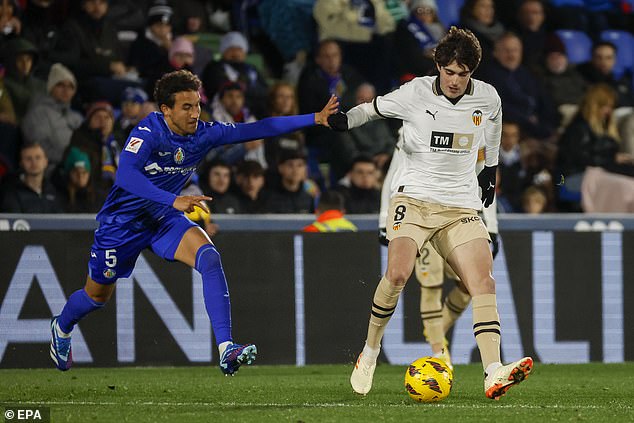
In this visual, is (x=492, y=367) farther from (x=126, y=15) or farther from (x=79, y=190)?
(x=126, y=15)

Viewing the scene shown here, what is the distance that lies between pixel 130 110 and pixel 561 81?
5.11 metres

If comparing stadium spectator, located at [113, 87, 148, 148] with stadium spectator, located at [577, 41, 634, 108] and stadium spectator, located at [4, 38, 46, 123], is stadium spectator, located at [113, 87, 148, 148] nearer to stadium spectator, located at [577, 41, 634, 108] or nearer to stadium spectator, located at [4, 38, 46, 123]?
stadium spectator, located at [4, 38, 46, 123]

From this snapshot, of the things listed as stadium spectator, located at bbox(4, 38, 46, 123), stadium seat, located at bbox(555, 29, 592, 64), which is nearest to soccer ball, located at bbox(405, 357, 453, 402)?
stadium spectator, located at bbox(4, 38, 46, 123)

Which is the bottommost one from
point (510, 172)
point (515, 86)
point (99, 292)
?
point (99, 292)

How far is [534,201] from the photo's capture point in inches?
485

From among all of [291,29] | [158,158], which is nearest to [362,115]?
[158,158]

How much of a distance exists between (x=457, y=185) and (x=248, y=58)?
6622mm

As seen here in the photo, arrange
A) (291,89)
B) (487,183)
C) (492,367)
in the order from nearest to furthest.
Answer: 1. (492,367)
2. (487,183)
3. (291,89)

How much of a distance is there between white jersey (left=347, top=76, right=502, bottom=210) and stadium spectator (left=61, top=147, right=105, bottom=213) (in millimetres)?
4534

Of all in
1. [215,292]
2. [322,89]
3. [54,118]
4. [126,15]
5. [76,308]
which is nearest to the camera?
[215,292]

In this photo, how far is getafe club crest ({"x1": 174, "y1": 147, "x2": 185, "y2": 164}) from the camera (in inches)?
302

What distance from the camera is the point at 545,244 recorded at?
10.5m

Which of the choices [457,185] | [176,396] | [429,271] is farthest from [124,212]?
[429,271]

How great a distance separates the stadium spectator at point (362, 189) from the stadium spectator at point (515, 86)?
7.30 feet
